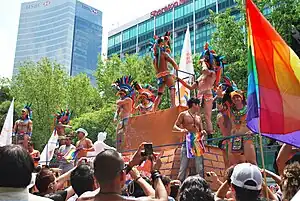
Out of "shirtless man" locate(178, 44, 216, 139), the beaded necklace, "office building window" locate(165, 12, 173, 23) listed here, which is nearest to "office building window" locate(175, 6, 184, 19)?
"office building window" locate(165, 12, 173, 23)

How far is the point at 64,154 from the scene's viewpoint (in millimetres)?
11773

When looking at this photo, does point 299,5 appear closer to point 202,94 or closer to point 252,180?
point 202,94

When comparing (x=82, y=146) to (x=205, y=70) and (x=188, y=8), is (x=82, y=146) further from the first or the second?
(x=188, y=8)

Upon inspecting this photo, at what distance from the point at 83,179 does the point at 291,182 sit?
5.66 feet

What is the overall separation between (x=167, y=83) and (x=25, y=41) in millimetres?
119046

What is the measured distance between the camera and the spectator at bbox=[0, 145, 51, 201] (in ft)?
7.38

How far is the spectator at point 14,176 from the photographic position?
2.25 m

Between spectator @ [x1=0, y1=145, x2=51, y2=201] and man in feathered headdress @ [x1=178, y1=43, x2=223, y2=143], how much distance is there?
25.2ft

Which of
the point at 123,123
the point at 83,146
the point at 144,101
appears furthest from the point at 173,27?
the point at 83,146

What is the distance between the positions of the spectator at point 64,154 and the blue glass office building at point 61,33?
10226cm

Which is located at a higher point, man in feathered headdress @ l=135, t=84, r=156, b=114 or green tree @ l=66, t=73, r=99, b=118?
green tree @ l=66, t=73, r=99, b=118

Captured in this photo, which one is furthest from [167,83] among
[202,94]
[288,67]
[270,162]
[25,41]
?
[25,41]

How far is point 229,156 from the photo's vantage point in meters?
7.19

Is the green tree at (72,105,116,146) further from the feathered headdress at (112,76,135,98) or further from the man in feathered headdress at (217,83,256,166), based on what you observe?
the man in feathered headdress at (217,83,256,166)
